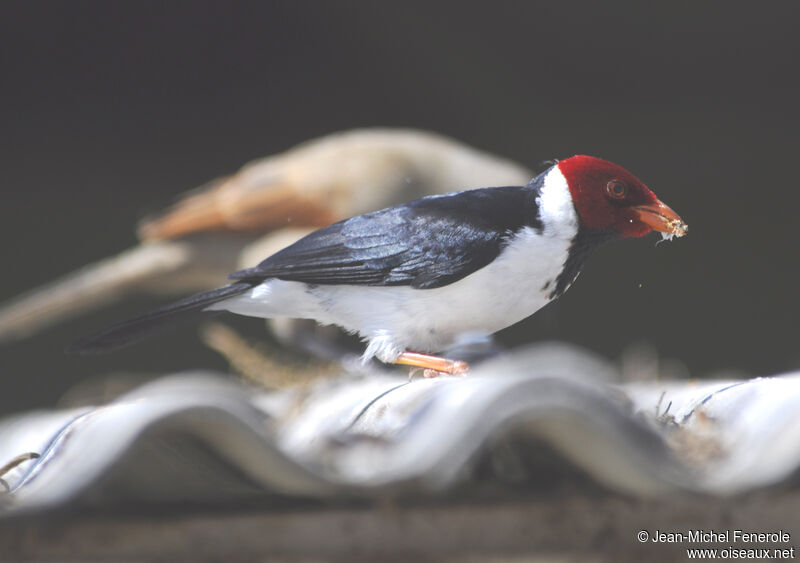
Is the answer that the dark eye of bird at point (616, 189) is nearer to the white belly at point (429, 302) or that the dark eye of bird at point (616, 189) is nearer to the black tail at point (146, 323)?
the white belly at point (429, 302)

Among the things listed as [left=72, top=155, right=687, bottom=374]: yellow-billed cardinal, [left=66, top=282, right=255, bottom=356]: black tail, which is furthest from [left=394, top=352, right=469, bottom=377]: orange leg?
[left=66, top=282, right=255, bottom=356]: black tail

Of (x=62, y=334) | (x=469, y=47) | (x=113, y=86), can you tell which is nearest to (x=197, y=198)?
(x=113, y=86)

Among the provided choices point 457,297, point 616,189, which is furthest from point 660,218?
point 457,297

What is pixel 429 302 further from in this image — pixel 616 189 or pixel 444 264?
pixel 616 189

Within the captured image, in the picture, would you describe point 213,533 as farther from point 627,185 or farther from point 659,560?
point 627,185

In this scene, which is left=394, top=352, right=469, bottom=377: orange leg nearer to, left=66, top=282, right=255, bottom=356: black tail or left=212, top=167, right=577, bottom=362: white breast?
left=212, top=167, right=577, bottom=362: white breast

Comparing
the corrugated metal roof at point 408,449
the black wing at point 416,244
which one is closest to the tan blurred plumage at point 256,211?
the black wing at point 416,244
